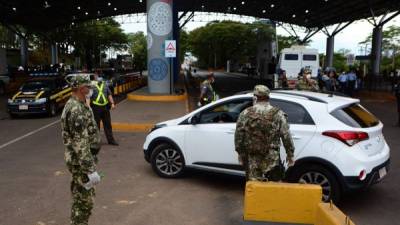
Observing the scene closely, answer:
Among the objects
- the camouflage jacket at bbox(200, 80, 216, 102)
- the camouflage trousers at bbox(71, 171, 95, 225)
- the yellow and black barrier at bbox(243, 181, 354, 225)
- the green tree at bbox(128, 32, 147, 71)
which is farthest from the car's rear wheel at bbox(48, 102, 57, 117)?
the green tree at bbox(128, 32, 147, 71)

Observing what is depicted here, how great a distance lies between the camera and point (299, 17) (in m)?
58.4

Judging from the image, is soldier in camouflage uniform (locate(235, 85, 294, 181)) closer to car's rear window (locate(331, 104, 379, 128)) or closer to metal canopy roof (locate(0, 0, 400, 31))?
car's rear window (locate(331, 104, 379, 128))

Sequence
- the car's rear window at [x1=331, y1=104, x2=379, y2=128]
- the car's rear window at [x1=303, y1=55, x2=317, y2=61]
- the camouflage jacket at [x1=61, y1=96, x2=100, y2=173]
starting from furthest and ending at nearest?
1. the car's rear window at [x1=303, y1=55, x2=317, y2=61]
2. the car's rear window at [x1=331, y1=104, x2=379, y2=128]
3. the camouflage jacket at [x1=61, y1=96, x2=100, y2=173]

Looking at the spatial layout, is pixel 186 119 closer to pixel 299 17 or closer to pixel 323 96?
pixel 323 96

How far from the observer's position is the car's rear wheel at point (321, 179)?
6387 mm

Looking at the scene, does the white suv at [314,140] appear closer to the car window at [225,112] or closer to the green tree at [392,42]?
the car window at [225,112]

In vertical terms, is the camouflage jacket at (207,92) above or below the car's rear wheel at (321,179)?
above

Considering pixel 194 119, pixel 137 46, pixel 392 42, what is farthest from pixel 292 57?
pixel 137 46

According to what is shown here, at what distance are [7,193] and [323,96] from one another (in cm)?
A: 490

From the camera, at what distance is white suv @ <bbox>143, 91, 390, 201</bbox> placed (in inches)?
248

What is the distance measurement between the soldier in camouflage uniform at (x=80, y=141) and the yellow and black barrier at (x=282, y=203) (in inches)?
60.3

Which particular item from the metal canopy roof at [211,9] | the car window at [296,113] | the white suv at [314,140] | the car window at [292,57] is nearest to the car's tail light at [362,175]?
the white suv at [314,140]

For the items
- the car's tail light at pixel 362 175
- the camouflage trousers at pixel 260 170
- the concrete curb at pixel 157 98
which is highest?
the camouflage trousers at pixel 260 170

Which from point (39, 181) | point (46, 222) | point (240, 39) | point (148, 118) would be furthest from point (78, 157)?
point (240, 39)
